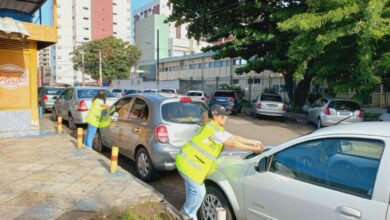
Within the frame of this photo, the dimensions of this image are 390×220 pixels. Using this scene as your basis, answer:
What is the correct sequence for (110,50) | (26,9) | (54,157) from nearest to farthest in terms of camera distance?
(54,157), (26,9), (110,50)

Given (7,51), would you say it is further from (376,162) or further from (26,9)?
(376,162)

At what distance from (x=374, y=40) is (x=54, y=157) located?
1101cm

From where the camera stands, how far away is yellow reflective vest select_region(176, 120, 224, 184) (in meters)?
3.94

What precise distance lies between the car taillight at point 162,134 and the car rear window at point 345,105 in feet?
33.2

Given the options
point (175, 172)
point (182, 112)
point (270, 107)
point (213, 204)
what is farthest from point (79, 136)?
point (270, 107)

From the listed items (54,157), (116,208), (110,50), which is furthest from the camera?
(110,50)

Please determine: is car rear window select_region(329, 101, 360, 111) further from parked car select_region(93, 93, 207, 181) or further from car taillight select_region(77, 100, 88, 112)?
car taillight select_region(77, 100, 88, 112)

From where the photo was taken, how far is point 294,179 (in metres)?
3.30

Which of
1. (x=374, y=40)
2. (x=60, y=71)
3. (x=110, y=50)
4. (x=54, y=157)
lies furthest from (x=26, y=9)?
(x=60, y=71)

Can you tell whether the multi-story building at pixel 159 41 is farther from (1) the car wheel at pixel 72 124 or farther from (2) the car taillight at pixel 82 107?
(2) the car taillight at pixel 82 107

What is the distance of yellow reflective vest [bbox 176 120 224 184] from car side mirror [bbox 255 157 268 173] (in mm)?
531

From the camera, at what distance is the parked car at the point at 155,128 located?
6078 mm

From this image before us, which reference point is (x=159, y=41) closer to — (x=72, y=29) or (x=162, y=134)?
(x=72, y=29)

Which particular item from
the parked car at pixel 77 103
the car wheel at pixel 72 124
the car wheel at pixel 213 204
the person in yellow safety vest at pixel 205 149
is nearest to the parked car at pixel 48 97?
the parked car at pixel 77 103
